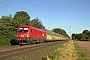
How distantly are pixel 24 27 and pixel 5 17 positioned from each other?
11482 mm

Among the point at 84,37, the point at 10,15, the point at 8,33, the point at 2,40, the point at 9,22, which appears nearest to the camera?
the point at 2,40

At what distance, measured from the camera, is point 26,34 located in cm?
2920

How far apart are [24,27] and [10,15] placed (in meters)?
13.9

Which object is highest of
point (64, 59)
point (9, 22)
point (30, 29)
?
point (9, 22)

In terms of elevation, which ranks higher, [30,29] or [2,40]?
[30,29]

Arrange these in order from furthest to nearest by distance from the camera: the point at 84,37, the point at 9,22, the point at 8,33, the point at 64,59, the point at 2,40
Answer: the point at 84,37, the point at 9,22, the point at 8,33, the point at 2,40, the point at 64,59

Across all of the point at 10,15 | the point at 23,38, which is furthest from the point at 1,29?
the point at 10,15

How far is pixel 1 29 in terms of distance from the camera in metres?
33.4

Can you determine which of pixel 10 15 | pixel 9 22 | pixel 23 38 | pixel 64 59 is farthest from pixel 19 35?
pixel 64 59

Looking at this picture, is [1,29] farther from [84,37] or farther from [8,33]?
[84,37]

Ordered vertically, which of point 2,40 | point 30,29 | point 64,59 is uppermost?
point 30,29

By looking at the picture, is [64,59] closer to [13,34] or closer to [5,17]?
[13,34]

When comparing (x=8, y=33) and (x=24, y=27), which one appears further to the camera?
(x=8, y=33)

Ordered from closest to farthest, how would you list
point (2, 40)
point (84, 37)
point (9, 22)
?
point (2, 40), point (9, 22), point (84, 37)
